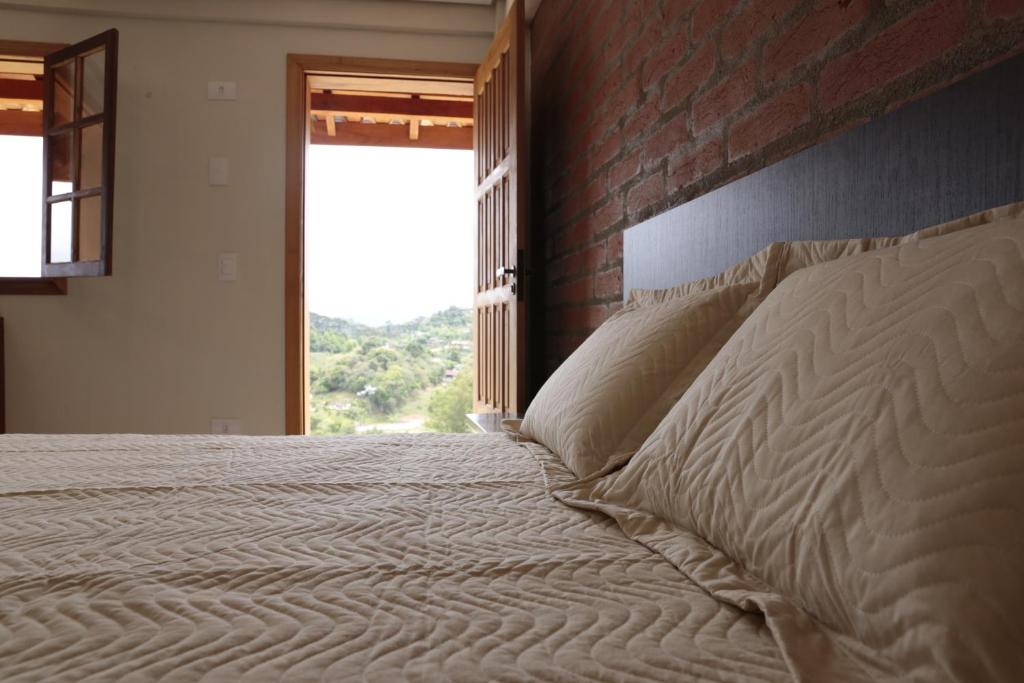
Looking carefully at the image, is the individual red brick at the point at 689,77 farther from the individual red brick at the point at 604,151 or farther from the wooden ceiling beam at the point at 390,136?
the wooden ceiling beam at the point at 390,136

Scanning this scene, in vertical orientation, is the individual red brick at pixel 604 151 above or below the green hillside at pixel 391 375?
above

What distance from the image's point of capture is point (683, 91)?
5.38ft

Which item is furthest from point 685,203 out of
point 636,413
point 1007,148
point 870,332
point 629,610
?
point 629,610

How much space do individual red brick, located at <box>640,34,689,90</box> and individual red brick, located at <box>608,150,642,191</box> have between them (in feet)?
0.64

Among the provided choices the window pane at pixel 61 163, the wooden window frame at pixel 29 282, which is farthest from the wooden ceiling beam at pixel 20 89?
the window pane at pixel 61 163

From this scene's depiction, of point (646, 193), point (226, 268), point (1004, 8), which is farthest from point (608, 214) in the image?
point (226, 268)

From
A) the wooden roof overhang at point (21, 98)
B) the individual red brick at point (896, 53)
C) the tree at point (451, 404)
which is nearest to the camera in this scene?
the individual red brick at point (896, 53)

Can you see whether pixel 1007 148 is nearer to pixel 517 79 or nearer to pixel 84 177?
pixel 517 79

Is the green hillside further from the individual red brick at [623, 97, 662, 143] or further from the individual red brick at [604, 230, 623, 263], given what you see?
the individual red brick at [623, 97, 662, 143]

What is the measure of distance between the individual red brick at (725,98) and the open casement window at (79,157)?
8.13 ft

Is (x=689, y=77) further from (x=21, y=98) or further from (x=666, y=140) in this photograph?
(x=21, y=98)

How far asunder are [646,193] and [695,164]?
297mm

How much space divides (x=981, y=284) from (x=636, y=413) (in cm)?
56

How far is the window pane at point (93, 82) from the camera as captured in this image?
3004mm
